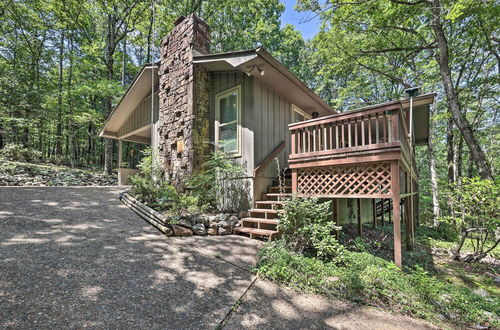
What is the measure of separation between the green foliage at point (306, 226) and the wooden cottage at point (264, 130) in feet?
1.53

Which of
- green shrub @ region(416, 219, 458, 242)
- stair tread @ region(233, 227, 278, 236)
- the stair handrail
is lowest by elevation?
green shrub @ region(416, 219, 458, 242)

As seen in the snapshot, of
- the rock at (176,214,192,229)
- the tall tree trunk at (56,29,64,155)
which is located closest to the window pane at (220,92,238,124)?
the rock at (176,214,192,229)

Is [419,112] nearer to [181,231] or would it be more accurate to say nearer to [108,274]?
[181,231]

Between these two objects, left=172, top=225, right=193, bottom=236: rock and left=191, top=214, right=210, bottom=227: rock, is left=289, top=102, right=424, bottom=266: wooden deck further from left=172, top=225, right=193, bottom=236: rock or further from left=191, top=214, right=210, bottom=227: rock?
left=172, top=225, right=193, bottom=236: rock

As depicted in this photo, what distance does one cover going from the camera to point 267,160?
5910mm

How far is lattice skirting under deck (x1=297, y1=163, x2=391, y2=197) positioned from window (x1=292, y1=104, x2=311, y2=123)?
317 centimetres

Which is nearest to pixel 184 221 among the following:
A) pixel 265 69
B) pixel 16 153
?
pixel 265 69

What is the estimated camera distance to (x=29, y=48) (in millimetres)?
14328

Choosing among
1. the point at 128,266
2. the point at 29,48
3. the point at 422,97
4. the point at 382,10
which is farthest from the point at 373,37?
the point at 29,48

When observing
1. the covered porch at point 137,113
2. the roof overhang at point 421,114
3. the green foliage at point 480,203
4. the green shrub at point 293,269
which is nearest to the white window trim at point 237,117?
the covered porch at point 137,113

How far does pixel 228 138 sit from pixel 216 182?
1337 mm

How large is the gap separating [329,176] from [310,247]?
1.39 meters

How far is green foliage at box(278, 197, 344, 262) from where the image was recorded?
3.71 meters

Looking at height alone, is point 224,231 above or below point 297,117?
below
